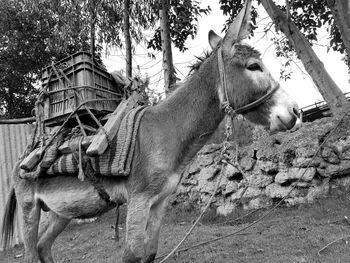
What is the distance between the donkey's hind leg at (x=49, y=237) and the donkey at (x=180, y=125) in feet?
2.18

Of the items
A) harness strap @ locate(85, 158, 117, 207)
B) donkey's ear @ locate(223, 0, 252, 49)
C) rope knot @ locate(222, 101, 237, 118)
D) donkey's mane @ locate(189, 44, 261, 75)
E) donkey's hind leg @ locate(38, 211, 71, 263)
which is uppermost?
donkey's ear @ locate(223, 0, 252, 49)

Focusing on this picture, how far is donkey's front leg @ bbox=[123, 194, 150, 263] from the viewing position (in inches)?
97.5

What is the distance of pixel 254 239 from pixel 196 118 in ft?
8.90

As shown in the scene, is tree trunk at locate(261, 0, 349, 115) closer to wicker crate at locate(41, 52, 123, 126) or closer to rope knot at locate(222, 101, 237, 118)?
wicker crate at locate(41, 52, 123, 126)

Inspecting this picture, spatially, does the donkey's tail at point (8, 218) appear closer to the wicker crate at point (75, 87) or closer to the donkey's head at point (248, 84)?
the wicker crate at point (75, 87)

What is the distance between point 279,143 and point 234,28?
413 cm

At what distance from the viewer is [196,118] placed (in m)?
2.67

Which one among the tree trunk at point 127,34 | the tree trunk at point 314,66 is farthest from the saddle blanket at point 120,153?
the tree trunk at point 127,34

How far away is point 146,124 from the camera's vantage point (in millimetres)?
2781

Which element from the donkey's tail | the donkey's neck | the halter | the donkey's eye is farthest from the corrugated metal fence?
the donkey's eye

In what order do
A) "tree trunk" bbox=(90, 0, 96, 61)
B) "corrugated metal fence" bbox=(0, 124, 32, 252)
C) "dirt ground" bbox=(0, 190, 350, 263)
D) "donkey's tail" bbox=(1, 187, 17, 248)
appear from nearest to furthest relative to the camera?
"dirt ground" bbox=(0, 190, 350, 263) < "donkey's tail" bbox=(1, 187, 17, 248) < "corrugated metal fence" bbox=(0, 124, 32, 252) < "tree trunk" bbox=(90, 0, 96, 61)

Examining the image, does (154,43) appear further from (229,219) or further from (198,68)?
(198,68)

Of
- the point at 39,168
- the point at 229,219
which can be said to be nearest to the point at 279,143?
the point at 229,219

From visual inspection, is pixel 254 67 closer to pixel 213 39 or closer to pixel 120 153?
pixel 213 39
